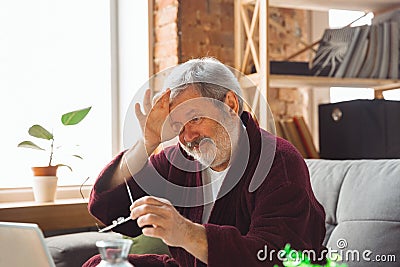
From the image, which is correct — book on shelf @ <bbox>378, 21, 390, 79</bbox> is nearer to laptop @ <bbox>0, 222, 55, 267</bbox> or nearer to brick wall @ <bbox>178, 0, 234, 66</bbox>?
brick wall @ <bbox>178, 0, 234, 66</bbox>

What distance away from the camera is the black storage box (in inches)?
112

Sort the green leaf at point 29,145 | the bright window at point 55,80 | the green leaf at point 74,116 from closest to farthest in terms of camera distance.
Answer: the green leaf at point 29,145
the green leaf at point 74,116
the bright window at point 55,80

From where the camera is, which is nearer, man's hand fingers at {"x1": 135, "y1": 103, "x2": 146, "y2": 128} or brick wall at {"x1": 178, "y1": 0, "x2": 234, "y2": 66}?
man's hand fingers at {"x1": 135, "y1": 103, "x2": 146, "y2": 128}

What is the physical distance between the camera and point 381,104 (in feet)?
9.42

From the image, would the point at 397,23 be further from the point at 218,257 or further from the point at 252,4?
the point at 218,257

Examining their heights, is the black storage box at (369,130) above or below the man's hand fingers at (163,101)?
below

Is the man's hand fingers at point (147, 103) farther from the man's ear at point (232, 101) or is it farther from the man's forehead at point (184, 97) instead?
the man's ear at point (232, 101)

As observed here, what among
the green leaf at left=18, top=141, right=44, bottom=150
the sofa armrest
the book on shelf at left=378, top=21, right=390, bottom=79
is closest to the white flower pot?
the green leaf at left=18, top=141, right=44, bottom=150

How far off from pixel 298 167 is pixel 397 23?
1439 mm

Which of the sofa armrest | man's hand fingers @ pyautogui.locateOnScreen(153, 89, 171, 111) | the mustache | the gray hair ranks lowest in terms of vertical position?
the sofa armrest

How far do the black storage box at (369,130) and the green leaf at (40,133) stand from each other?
1233mm

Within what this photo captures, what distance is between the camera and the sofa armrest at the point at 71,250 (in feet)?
7.42

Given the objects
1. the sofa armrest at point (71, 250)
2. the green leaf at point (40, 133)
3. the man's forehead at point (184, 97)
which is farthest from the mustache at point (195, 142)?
the green leaf at point (40, 133)

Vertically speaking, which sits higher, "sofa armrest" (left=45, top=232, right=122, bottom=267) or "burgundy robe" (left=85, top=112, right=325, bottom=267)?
"burgundy robe" (left=85, top=112, right=325, bottom=267)
